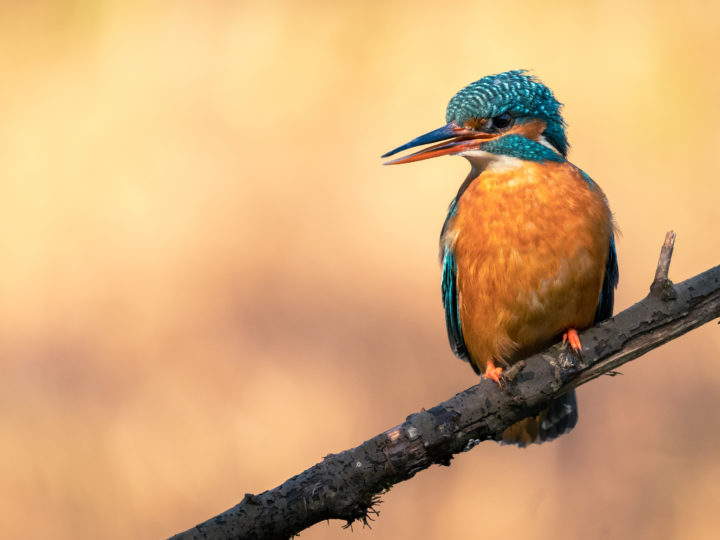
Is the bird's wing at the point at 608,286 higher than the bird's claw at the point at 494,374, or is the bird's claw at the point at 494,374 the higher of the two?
the bird's wing at the point at 608,286

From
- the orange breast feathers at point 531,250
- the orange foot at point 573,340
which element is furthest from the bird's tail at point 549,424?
Answer: the orange foot at point 573,340

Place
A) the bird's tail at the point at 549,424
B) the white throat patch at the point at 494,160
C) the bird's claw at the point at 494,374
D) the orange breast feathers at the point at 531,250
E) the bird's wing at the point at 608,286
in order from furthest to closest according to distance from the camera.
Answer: the bird's tail at the point at 549,424, the bird's wing at the point at 608,286, the white throat patch at the point at 494,160, the orange breast feathers at the point at 531,250, the bird's claw at the point at 494,374

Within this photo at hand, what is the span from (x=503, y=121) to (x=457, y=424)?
3.87 ft

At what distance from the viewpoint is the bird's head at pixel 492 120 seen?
10.1 feet

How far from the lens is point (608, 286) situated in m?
3.29

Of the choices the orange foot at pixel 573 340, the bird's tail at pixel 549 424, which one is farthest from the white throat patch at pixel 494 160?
the bird's tail at pixel 549 424

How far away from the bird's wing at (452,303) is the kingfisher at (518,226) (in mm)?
21

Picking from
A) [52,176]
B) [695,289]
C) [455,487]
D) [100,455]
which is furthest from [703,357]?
[52,176]

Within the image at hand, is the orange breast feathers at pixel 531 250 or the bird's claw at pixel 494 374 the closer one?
the bird's claw at pixel 494 374

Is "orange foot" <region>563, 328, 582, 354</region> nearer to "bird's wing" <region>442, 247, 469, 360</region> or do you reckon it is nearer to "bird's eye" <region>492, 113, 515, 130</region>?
"bird's wing" <region>442, 247, 469, 360</region>

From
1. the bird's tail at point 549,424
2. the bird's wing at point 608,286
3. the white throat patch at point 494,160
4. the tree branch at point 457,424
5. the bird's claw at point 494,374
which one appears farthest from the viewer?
the bird's tail at point 549,424

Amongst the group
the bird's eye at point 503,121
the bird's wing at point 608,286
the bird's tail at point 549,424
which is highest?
the bird's eye at point 503,121

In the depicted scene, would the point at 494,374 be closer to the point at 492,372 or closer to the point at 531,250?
the point at 492,372

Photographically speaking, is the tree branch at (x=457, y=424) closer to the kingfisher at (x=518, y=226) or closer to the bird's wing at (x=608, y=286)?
the kingfisher at (x=518, y=226)
